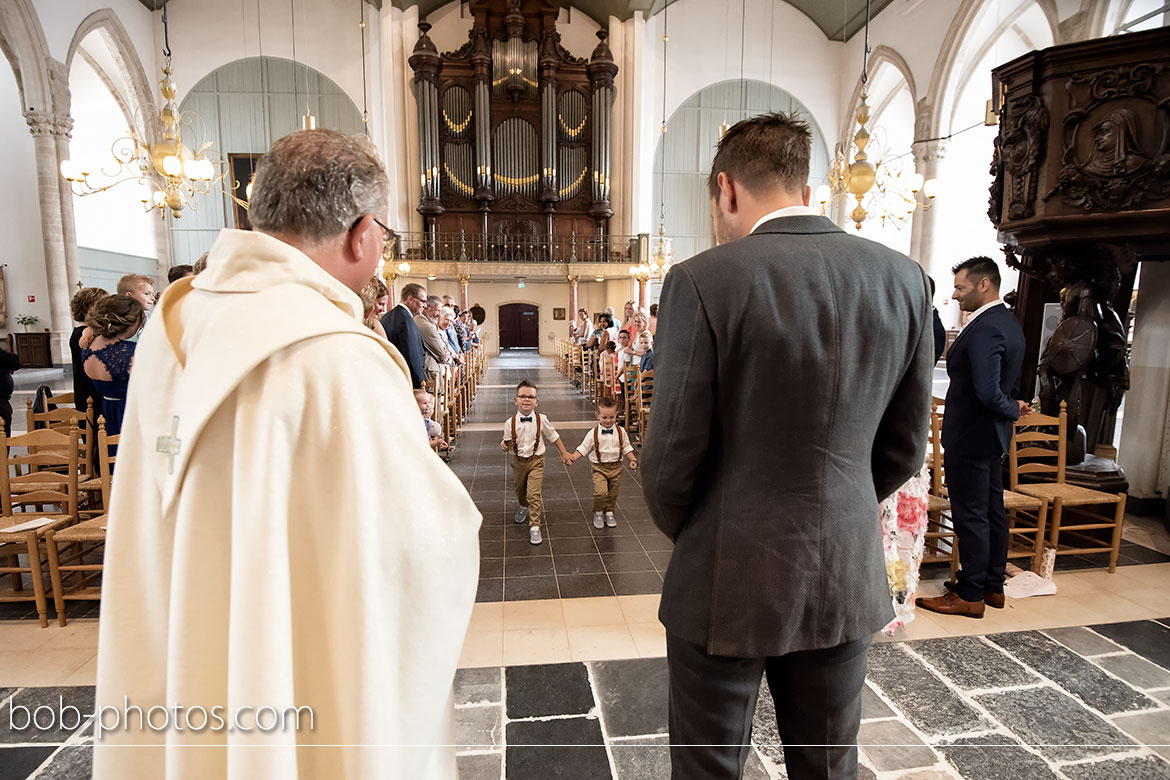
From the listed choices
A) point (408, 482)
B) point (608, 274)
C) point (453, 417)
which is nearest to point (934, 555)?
point (408, 482)

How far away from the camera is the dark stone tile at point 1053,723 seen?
2.10m

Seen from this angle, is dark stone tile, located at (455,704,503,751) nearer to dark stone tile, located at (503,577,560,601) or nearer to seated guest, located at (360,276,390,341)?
dark stone tile, located at (503,577,560,601)

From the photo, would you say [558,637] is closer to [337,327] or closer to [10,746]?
[10,746]

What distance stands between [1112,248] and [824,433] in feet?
13.7

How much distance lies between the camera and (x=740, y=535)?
112 centimetres

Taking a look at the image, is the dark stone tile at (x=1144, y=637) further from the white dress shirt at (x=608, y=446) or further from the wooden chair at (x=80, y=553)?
the wooden chair at (x=80, y=553)

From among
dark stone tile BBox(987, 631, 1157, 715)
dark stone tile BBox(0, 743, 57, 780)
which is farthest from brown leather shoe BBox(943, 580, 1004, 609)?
dark stone tile BBox(0, 743, 57, 780)

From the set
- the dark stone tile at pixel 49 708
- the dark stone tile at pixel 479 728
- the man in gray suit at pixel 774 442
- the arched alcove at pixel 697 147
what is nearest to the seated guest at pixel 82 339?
the dark stone tile at pixel 49 708

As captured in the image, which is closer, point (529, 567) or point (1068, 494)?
point (1068, 494)

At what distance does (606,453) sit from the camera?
14.4ft

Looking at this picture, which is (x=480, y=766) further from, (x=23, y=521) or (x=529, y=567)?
(x=23, y=521)

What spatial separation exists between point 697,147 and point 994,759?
18616mm

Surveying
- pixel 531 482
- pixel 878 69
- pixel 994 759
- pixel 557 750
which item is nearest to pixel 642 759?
pixel 557 750

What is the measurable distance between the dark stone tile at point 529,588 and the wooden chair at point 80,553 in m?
1.84
